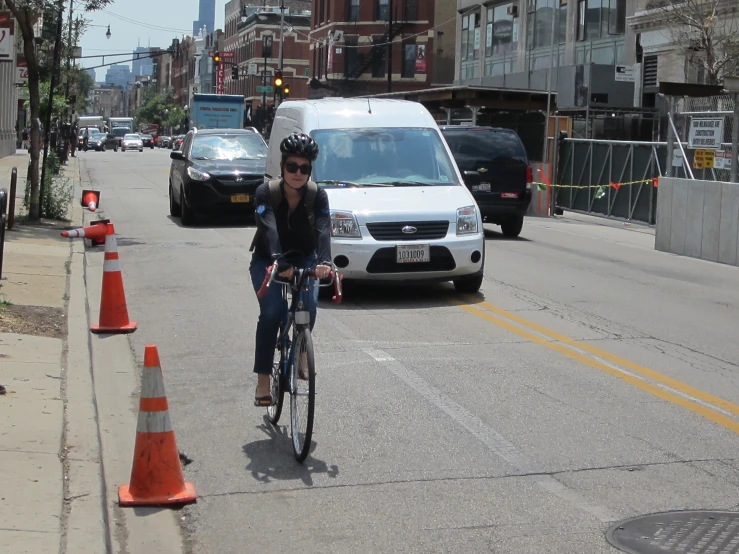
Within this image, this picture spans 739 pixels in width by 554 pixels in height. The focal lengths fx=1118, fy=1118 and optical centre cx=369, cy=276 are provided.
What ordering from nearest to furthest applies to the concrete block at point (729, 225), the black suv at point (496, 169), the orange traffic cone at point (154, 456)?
1. the orange traffic cone at point (154, 456)
2. the concrete block at point (729, 225)
3. the black suv at point (496, 169)

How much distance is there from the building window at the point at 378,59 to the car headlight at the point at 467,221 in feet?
199

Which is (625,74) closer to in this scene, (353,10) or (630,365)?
(630,365)

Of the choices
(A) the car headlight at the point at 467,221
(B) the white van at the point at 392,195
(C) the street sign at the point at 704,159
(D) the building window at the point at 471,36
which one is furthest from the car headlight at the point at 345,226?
(D) the building window at the point at 471,36

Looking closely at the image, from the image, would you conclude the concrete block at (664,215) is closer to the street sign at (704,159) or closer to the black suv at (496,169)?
the street sign at (704,159)

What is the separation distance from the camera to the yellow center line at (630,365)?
305 inches

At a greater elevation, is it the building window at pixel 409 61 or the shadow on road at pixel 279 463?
the building window at pixel 409 61

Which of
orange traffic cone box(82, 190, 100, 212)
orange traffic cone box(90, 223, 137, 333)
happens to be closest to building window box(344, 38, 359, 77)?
orange traffic cone box(82, 190, 100, 212)

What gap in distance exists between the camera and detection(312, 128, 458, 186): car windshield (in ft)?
42.0

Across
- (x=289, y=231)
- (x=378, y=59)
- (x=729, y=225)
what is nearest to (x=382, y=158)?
(x=289, y=231)

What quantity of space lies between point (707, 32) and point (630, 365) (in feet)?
68.5

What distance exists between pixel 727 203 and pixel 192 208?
31.5 feet

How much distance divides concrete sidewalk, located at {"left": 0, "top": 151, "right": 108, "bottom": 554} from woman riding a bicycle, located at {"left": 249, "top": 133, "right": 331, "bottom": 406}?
1.25 meters

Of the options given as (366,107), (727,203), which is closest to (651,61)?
(727,203)

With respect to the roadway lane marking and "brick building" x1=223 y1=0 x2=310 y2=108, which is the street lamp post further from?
"brick building" x1=223 y1=0 x2=310 y2=108
